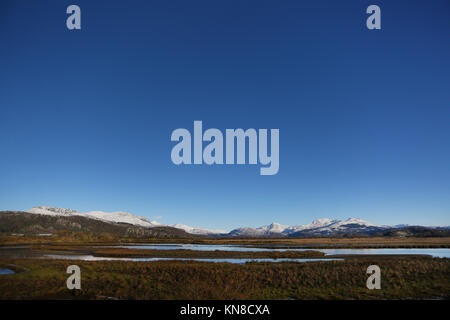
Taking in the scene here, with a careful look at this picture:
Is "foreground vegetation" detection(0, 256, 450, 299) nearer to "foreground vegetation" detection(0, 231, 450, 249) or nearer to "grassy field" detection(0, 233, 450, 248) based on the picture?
"foreground vegetation" detection(0, 231, 450, 249)

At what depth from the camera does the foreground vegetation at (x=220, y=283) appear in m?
19.0

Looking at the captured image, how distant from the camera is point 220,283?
73.1ft

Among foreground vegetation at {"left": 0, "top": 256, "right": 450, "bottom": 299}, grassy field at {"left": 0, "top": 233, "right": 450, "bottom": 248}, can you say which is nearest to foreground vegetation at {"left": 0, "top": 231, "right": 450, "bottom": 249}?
grassy field at {"left": 0, "top": 233, "right": 450, "bottom": 248}

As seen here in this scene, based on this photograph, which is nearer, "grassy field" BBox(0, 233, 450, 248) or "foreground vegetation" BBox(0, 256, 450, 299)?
"foreground vegetation" BBox(0, 256, 450, 299)

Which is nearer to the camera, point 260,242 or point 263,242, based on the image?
point 260,242

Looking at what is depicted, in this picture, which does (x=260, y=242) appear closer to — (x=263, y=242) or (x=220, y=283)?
(x=263, y=242)

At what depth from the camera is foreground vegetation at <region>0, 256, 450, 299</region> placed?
62.3 feet

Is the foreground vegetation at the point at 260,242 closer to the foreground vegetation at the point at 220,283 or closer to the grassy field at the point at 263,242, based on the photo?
the grassy field at the point at 263,242

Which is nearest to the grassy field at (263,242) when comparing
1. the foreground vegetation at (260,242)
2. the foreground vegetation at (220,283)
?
the foreground vegetation at (260,242)

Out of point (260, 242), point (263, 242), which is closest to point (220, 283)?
point (260, 242)

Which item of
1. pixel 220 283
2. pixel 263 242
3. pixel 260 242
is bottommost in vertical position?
pixel 263 242

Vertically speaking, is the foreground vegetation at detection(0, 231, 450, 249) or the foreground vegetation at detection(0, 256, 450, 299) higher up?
the foreground vegetation at detection(0, 256, 450, 299)
